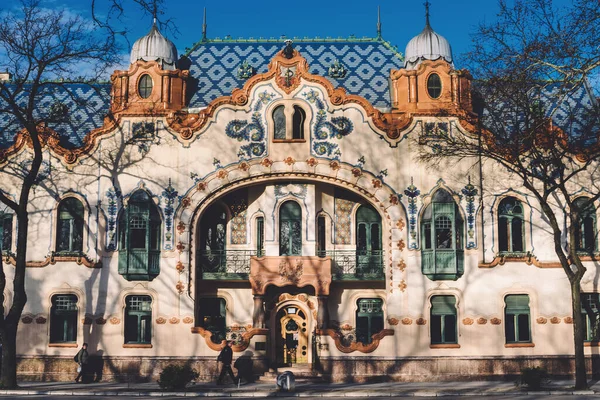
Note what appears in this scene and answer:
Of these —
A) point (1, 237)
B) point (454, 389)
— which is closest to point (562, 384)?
point (454, 389)

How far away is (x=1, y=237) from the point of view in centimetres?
3192

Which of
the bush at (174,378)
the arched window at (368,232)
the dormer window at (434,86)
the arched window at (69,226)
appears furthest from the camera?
the dormer window at (434,86)

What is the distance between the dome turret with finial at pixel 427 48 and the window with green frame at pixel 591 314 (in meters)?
10.8

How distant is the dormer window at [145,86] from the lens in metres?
33.4

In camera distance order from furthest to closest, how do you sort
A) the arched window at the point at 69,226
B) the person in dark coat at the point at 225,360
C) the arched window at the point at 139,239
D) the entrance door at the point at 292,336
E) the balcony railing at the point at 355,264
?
the entrance door at the point at 292,336
the arched window at the point at 69,226
the balcony railing at the point at 355,264
the arched window at the point at 139,239
the person in dark coat at the point at 225,360

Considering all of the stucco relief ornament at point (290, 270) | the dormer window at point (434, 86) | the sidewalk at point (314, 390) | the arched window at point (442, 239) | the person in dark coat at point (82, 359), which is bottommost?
the sidewalk at point (314, 390)

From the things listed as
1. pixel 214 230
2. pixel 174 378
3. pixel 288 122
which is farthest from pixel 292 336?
pixel 288 122

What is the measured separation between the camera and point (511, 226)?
31312 millimetres

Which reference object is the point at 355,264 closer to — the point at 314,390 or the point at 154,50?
the point at 314,390

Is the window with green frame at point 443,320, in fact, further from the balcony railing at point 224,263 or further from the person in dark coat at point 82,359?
the person in dark coat at point 82,359

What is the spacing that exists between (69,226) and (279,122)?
8.98 metres

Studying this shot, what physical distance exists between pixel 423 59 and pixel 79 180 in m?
14.4

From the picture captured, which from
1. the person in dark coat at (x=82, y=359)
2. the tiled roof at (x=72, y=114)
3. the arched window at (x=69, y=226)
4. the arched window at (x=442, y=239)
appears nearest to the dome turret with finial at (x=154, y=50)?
the tiled roof at (x=72, y=114)

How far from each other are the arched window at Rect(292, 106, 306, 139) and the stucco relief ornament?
16.0ft
